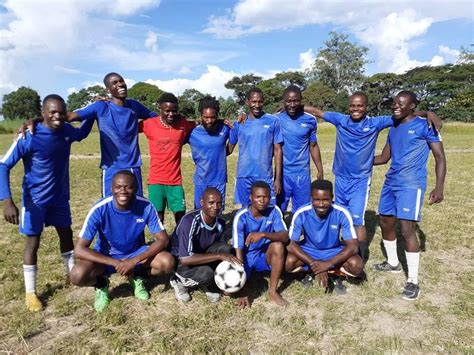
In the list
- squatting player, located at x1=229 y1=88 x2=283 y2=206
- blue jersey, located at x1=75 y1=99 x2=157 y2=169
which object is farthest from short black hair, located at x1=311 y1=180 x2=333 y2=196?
blue jersey, located at x1=75 y1=99 x2=157 y2=169

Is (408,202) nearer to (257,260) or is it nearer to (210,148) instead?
(257,260)

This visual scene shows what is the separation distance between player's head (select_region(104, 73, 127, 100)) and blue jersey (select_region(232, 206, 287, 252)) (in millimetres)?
1985

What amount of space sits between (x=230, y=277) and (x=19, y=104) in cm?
7695

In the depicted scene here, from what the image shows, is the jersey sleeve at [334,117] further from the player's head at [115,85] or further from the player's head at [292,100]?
the player's head at [115,85]

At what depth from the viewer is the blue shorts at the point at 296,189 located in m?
5.32

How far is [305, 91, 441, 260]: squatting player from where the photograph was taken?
16.2ft

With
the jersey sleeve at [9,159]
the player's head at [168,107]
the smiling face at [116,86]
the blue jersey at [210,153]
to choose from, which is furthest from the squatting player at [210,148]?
the jersey sleeve at [9,159]

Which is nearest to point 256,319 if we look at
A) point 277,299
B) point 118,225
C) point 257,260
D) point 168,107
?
point 277,299

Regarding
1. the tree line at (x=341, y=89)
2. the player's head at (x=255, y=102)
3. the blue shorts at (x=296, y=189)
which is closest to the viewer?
the player's head at (x=255, y=102)

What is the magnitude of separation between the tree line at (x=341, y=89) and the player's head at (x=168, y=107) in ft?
148

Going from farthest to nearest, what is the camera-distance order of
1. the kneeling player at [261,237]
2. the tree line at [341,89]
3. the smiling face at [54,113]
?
the tree line at [341,89] < the kneeling player at [261,237] < the smiling face at [54,113]

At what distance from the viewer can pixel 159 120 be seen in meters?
5.14

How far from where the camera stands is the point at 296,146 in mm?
5250

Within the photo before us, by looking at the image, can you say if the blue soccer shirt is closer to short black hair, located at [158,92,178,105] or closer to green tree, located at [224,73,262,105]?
short black hair, located at [158,92,178,105]
